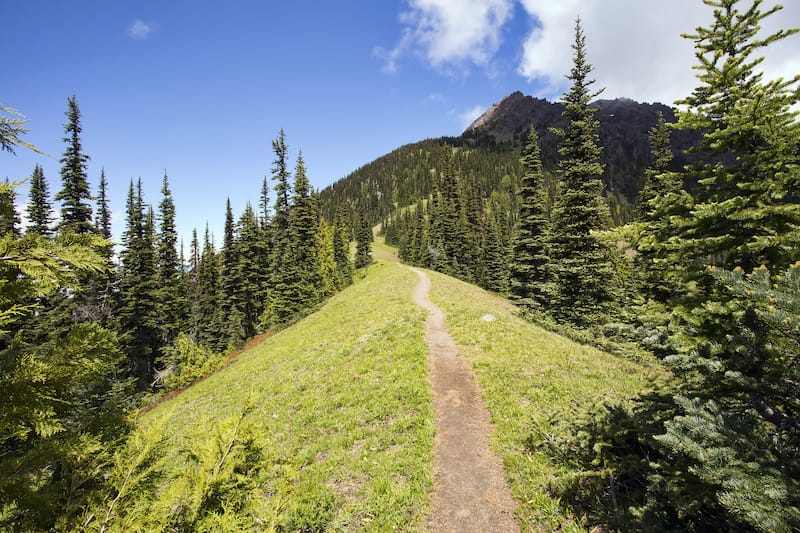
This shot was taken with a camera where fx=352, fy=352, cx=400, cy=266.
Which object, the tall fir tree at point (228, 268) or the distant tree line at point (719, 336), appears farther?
the tall fir tree at point (228, 268)

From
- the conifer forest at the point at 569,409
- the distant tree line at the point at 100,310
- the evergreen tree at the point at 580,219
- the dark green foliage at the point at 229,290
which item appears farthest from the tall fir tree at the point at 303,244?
the evergreen tree at the point at 580,219

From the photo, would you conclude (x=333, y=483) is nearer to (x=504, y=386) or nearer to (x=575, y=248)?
(x=504, y=386)

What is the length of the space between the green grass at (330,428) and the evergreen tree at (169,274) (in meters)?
26.0

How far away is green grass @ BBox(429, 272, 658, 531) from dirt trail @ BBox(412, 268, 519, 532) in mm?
325

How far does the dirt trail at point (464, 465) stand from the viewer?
7395 mm

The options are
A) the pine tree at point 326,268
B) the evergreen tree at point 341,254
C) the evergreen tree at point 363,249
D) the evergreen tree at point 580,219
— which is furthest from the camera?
the evergreen tree at point 363,249

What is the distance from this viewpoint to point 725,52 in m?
7.12

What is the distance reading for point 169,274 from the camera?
45.7 meters

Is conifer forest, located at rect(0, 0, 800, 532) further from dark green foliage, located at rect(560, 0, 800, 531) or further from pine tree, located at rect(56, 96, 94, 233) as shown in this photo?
pine tree, located at rect(56, 96, 94, 233)

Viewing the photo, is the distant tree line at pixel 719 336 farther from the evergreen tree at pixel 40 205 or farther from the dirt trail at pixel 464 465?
the evergreen tree at pixel 40 205

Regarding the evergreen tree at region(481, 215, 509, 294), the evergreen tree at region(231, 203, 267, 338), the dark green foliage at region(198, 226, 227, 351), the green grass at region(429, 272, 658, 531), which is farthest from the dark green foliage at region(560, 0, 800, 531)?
the evergreen tree at region(481, 215, 509, 294)

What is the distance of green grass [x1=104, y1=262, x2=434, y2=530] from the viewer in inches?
234

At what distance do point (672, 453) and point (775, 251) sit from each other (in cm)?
363

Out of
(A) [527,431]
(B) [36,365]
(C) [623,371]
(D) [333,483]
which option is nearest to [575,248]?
(C) [623,371]
